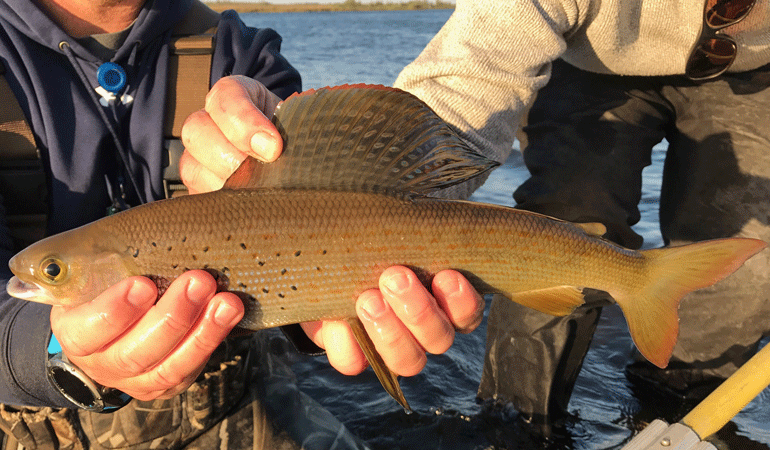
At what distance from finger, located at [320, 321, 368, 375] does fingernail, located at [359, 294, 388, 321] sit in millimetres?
312

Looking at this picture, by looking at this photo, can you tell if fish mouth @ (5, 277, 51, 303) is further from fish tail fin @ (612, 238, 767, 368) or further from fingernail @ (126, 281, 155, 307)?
fish tail fin @ (612, 238, 767, 368)

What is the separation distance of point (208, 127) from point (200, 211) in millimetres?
371

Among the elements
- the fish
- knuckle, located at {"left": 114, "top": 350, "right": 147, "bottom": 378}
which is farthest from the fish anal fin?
knuckle, located at {"left": 114, "top": 350, "right": 147, "bottom": 378}

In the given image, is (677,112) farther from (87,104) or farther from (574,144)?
(87,104)

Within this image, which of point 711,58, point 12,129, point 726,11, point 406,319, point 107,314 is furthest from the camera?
point 711,58

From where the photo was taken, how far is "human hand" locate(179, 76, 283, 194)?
184 cm

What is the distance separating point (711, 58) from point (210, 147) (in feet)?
8.63

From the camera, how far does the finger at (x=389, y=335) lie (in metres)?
1.90

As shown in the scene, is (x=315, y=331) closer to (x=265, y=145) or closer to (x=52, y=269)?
(x=265, y=145)

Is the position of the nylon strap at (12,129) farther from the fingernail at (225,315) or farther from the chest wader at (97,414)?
the fingernail at (225,315)

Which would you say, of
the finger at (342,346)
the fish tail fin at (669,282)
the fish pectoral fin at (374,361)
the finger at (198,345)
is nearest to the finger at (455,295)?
the fish pectoral fin at (374,361)

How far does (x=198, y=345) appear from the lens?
1887 mm

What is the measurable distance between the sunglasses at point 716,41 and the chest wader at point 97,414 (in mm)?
2578

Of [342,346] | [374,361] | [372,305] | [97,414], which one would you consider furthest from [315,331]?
[97,414]
